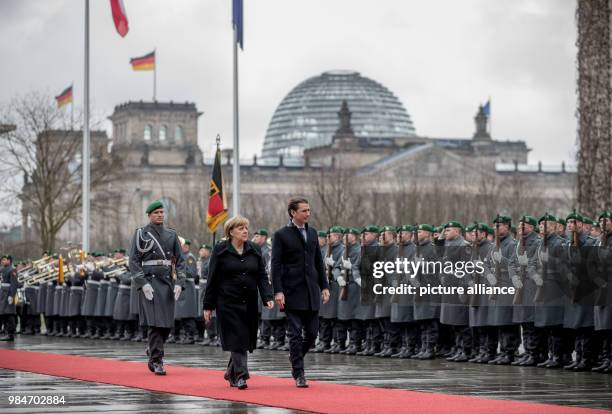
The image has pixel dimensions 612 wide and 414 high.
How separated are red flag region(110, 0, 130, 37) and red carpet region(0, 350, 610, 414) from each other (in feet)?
68.4

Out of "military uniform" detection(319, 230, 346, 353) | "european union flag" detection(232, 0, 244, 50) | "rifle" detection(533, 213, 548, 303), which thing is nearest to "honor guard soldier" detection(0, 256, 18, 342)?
"military uniform" detection(319, 230, 346, 353)

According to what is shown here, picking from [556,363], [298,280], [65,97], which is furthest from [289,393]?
[65,97]

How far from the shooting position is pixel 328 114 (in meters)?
162

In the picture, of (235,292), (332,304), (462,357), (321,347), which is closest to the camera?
(235,292)

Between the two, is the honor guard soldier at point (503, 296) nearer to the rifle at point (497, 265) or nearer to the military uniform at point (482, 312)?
the rifle at point (497, 265)

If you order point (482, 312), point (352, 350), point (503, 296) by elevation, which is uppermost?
point (503, 296)

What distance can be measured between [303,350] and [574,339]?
6142 mm

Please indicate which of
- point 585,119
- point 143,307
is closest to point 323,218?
point 585,119

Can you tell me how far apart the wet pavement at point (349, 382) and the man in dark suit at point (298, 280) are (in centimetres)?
115

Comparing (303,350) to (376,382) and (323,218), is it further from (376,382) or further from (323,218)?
(323,218)

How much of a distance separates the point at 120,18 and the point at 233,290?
25193 millimetres

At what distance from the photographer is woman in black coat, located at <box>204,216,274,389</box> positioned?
57.6ft

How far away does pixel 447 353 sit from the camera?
2488 cm

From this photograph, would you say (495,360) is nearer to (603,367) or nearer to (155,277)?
(603,367)
